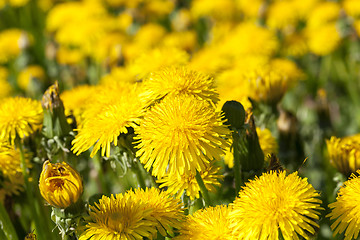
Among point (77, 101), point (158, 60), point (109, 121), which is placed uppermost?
point (158, 60)

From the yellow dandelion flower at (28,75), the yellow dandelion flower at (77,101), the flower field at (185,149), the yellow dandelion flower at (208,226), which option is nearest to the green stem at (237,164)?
the flower field at (185,149)

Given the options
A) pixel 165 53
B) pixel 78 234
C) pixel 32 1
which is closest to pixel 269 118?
pixel 165 53

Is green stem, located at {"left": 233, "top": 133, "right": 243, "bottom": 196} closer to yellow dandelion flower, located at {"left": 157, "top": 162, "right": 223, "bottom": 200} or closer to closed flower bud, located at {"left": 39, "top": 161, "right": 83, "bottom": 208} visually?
yellow dandelion flower, located at {"left": 157, "top": 162, "right": 223, "bottom": 200}

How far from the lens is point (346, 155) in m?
1.74

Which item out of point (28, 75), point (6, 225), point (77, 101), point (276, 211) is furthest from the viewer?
point (28, 75)

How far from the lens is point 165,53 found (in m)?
2.39

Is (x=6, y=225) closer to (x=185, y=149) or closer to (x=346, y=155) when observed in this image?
(x=185, y=149)

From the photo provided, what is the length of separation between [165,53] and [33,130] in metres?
0.81

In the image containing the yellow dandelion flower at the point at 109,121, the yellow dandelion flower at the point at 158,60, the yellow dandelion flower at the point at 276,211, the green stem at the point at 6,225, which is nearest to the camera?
the yellow dandelion flower at the point at 276,211

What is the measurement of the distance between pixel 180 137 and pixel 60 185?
38 cm

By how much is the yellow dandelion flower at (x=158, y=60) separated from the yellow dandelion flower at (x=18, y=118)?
595 millimetres

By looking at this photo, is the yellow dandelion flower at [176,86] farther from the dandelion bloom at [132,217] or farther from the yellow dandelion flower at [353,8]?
the yellow dandelion flower at [353,8]

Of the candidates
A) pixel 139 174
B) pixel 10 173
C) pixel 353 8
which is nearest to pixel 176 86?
pixel 139 174

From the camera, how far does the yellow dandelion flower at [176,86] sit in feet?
5.24
